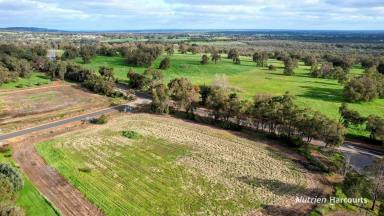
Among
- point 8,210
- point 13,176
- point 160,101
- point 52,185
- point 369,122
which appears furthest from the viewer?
point 160,101

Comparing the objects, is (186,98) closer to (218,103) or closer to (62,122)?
(218,103)

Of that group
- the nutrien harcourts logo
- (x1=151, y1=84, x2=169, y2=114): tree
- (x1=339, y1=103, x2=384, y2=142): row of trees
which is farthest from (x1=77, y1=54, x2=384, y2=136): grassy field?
the nutrien harcourts logo

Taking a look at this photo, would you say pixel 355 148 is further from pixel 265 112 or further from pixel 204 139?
pixel 204 139

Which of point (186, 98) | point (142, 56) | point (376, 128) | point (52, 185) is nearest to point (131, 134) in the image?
point (186, 98)

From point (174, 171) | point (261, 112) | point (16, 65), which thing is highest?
point (16, 65)

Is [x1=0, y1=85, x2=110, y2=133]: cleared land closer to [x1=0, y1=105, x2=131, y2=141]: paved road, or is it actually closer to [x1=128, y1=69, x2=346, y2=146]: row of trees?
[x1=0, y1=105, x2=131, y2=141]: paved road

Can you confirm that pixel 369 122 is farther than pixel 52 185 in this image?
Yes

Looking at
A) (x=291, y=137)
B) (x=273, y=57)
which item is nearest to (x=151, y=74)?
(x=291, y=137)

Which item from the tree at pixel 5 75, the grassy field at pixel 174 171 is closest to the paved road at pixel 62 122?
the grassy field at pixel 174 171
